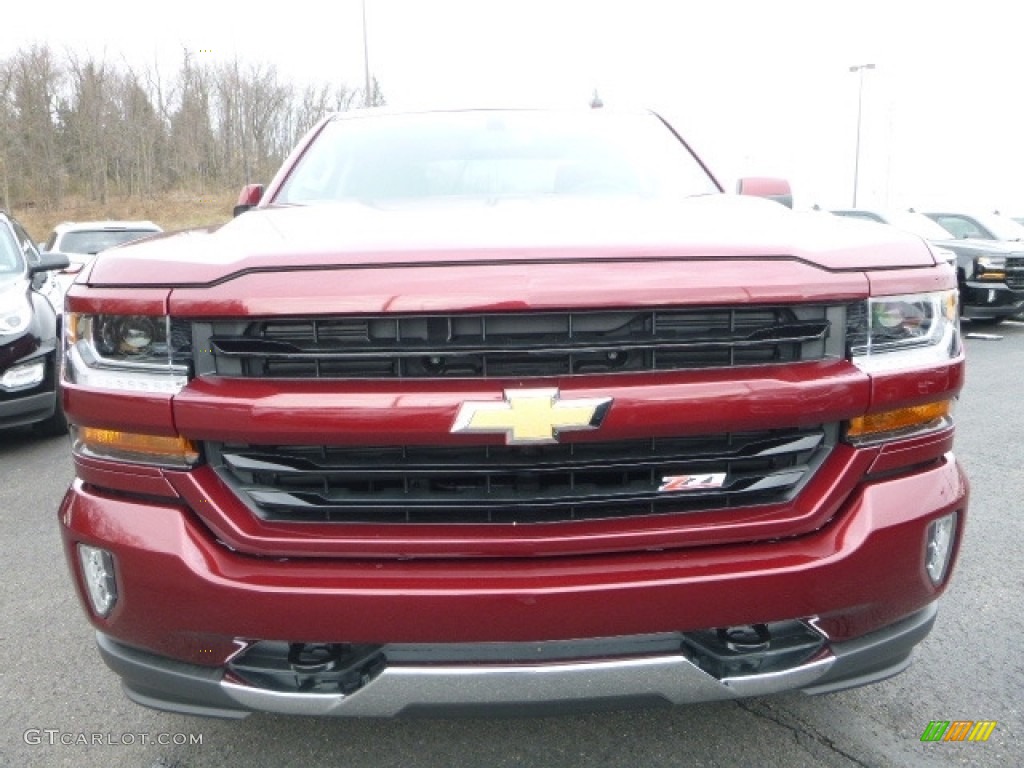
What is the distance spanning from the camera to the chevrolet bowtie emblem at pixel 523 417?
1528 mm

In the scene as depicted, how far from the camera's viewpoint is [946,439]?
5.82 ft

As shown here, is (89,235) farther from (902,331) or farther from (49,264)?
(902,331)

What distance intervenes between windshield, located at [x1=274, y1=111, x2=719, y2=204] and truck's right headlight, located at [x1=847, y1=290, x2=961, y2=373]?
120 centimetres

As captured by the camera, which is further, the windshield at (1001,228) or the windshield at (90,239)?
the windshield at (1001,228)

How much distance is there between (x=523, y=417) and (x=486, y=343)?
6.4 inches

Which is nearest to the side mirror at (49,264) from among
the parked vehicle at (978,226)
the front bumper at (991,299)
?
the front bumper at (991,299)

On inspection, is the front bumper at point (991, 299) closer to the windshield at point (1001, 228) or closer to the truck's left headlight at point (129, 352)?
the windshield at point (1001, 228)

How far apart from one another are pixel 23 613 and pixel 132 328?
1875 mm

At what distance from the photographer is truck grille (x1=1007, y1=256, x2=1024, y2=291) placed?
Result: 11.3 meters

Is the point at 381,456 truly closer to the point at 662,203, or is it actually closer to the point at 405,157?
the point at 662,203

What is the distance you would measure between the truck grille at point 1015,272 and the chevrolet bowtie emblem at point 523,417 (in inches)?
472

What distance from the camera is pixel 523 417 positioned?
153 cm

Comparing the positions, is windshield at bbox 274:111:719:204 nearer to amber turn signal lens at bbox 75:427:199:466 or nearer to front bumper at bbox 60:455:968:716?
amber turn signal lens at bbox 75:427:199:466

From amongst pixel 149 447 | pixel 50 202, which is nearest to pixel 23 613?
pixel 149 447
